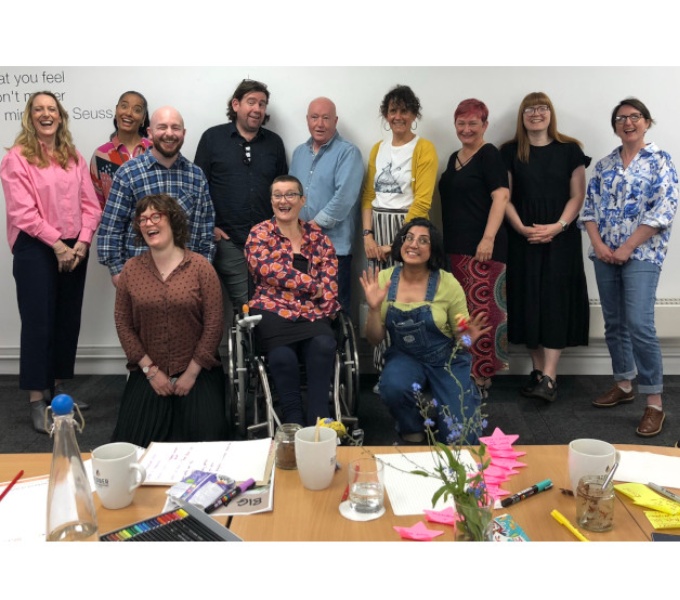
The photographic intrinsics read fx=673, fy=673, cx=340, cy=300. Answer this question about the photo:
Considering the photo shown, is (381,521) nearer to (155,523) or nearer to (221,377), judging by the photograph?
(155,523)

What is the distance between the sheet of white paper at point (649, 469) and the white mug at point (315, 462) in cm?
63

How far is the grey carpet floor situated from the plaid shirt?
0.91 meters

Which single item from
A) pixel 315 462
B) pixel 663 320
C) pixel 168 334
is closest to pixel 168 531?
pixel 315 462

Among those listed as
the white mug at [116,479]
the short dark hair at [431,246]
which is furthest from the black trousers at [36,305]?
the white mug at [116,479]

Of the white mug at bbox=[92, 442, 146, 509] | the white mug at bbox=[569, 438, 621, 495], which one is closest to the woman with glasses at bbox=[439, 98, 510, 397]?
the white mug at bbox=[569, 438, 621, 495]

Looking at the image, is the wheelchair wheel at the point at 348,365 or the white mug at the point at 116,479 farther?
the wheelchair wheel at the point at 348,365

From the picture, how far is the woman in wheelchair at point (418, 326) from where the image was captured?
2.79 metres

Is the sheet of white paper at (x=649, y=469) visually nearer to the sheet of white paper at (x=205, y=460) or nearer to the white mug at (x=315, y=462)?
the white mug at (x=315, y=462)

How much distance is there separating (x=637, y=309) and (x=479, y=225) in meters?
0.93

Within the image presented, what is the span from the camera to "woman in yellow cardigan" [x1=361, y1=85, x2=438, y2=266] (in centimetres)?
368

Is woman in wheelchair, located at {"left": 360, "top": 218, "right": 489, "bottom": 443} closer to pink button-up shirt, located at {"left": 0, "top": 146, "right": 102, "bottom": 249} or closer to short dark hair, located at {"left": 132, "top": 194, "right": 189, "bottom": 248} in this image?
short dark hair, located at {"left": 132, "top": 194, "right": 189, "bottom": 248}

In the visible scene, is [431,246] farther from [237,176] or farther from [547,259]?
[237,176]
